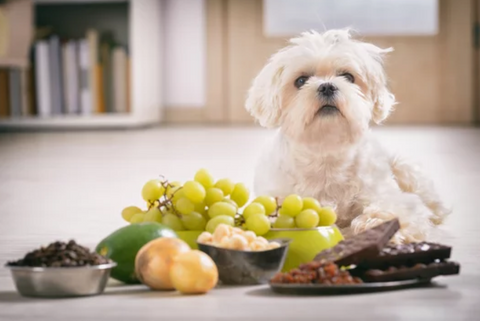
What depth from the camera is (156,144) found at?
563 cm

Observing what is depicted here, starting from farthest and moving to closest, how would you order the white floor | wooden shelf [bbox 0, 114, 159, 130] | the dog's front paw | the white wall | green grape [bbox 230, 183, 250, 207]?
1. the white wall
2. wooden shelf [bbox 0, 114, 159, 130]
3. the dog's front paw
4. green grape [bbox 230, 183, 250, 207]
5. the white floor

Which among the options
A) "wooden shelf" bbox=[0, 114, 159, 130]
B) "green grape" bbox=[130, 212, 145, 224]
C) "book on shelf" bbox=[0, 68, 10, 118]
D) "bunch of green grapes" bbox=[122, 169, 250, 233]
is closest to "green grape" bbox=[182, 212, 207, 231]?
"bunch of green grapes" bbox=[122, 169, 250, 233]

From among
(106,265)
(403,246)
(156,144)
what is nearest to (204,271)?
(106,265)

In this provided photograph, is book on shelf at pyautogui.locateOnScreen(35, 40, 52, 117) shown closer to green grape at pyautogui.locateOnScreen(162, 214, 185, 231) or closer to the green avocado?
green grape at pyautogui.locateOnScreen(162, 214, 185, 231)

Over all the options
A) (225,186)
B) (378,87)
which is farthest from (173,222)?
(378,87)

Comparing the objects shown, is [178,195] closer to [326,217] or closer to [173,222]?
[173,222]

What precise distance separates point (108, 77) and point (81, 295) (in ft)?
19.0

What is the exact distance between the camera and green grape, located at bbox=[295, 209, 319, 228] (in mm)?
1890

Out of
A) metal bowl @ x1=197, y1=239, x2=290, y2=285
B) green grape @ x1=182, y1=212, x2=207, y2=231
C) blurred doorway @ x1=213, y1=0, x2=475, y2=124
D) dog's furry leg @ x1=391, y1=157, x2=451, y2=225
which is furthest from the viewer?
blurred doorway @ x1=213, y1=0, x2=475, y2=124

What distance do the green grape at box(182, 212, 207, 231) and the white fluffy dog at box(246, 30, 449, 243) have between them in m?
0.43

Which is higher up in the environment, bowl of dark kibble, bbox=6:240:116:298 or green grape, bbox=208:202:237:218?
green grape, bbox=208:202:237:218

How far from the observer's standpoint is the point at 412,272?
1649 mm

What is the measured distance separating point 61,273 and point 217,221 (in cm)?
40

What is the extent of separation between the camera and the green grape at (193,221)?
1948mm
